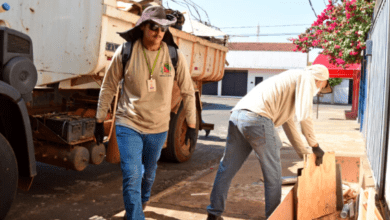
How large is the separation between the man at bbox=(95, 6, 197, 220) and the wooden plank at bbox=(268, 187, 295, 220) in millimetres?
1034

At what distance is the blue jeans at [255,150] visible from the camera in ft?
11.7

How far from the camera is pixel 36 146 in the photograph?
487cm

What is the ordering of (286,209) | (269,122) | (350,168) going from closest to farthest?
(286,209) → (269,122) → (350,168)

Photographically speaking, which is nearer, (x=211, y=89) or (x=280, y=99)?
(x=280, y=99)

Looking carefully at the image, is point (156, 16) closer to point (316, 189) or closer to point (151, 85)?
point (151, 85)

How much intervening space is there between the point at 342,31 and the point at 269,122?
866cm

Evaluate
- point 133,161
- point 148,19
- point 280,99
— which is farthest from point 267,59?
point 133,161

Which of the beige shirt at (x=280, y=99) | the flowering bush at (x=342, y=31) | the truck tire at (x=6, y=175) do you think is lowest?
the truck tire at (x=6, y=175)

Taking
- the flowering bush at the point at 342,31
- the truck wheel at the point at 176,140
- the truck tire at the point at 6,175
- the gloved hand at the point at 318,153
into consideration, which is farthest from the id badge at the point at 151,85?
the flowering bush at the point at 342,31

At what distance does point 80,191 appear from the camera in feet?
16.9

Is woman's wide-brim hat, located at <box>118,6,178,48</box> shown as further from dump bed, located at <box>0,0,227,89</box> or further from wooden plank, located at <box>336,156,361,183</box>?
wooden plank, located at <box>336,156,361,183</box>

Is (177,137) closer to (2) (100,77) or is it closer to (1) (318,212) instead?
(2) (100,77)

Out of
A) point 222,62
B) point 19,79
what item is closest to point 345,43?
point 222,62

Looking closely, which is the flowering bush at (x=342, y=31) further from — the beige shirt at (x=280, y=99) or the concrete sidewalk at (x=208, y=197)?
the beige shirt at (x=280, y=99)
